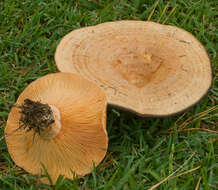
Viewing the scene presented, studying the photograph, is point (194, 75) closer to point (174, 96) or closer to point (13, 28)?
point (174, 96)

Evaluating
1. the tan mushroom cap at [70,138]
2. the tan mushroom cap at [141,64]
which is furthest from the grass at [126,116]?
the tan mushroom cap at [141,64]

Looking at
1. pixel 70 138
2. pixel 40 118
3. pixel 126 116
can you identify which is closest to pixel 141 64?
pixel 126 116

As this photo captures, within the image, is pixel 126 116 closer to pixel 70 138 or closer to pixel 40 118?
pixel 70 138

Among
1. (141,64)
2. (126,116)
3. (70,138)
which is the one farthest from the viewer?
(126,116)

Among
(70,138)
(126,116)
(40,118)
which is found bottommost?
(126,116)

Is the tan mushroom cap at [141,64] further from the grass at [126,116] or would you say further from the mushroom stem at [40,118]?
the mushroom stem at [40,118]

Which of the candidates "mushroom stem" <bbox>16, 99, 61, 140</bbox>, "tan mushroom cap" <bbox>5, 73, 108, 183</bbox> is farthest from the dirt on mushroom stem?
"tan mushroom cap" <bbox>5, 73, 108, 183</bbox>
